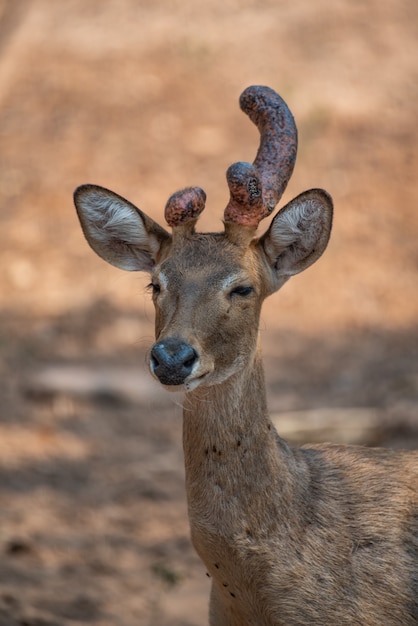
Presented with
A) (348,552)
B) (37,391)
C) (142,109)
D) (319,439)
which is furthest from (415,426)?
(142,109)

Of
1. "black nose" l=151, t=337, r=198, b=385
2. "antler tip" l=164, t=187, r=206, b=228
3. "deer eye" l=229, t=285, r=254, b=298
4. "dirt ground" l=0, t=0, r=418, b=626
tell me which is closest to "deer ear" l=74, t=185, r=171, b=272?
"antler tip" l=164, t=187, r=206, b=228

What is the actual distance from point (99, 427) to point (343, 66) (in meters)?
7.93

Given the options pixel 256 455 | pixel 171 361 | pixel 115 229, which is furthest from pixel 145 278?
pixel 171 361

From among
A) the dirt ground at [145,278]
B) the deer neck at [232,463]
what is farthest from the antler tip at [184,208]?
the dirt ground at [145,278]

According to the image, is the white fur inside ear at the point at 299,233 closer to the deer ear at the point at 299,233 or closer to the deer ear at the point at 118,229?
the deer ear at the point at 299,233

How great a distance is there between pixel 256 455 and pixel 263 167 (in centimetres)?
126

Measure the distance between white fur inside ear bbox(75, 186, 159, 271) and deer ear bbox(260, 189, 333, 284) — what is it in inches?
21.8

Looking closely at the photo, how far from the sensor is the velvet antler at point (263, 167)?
4742 millimetres

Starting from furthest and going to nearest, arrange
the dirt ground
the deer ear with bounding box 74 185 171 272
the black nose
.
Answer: the dirt ground < the deer ear with bounding box 74 185 171 272 < the black nose

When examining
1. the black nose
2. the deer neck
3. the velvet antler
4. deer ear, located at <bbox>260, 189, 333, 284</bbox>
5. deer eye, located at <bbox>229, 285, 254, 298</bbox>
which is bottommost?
the deer neck

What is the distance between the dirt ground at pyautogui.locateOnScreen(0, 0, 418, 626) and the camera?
25.6ft

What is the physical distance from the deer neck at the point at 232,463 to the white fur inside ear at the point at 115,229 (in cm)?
84

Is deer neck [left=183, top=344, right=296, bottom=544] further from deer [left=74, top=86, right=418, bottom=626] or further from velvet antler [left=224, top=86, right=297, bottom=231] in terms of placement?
velvet antler [left=224, top=86, right=297, bottom=231]

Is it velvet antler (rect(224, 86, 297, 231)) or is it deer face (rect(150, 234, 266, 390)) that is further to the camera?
velvet antler (rect(224, 86, 297, 231))
